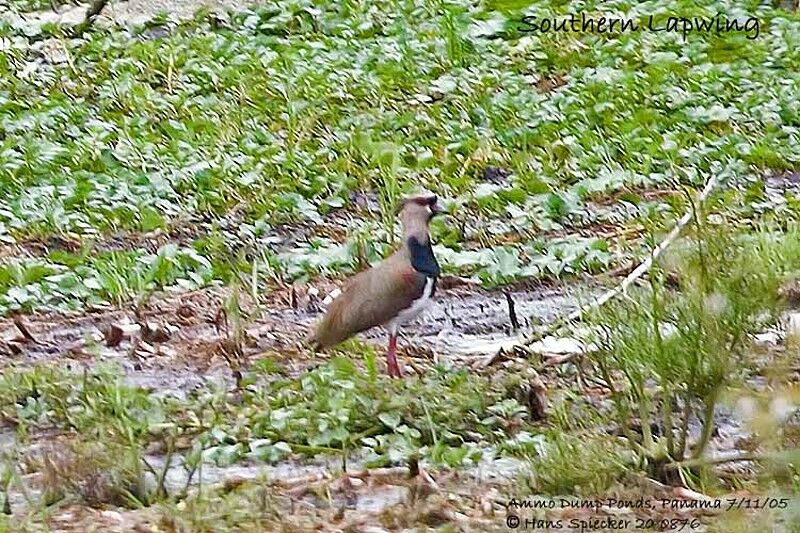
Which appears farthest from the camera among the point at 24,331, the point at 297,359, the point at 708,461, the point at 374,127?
the point at 374,127

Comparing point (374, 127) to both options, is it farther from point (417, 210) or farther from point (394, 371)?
point (394, 371)

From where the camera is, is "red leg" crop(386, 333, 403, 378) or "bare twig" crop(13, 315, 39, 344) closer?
"red leg" crop(386, 333, 403, 378)

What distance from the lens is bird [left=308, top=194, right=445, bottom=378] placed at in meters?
5.20

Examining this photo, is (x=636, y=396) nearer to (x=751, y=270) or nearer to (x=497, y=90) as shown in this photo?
(x=751, y=270)

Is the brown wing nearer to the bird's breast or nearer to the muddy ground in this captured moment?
the bird's breast

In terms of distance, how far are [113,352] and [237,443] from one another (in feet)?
4.72

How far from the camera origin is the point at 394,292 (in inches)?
205

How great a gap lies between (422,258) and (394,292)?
0.15m

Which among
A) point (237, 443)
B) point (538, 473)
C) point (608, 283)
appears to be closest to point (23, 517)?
point (237, 443)

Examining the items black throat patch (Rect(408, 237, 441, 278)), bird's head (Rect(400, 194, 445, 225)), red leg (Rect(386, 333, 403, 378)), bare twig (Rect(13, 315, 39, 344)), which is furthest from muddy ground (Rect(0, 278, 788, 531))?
bird's head (Rect(400, 194, 445, 225))

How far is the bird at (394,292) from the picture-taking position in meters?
5.20

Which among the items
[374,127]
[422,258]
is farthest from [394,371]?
[374,127]

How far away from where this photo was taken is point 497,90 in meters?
9.84

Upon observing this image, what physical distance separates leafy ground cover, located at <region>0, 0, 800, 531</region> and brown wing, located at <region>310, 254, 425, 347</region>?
6.6 inches
